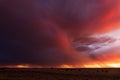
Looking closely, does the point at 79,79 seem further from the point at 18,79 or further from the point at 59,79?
the point at 18,79

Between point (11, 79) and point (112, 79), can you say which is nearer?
point (11, 79)

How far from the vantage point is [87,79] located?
2790 inches

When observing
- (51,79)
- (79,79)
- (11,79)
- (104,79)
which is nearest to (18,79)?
(11,79)

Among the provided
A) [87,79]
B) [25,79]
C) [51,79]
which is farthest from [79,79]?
[25,79]

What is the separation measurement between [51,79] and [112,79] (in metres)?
14.8

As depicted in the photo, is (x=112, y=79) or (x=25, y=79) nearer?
(x=25, y=79)

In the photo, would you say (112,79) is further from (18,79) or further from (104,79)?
(18,79)

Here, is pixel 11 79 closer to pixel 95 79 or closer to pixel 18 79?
pixel 18 79

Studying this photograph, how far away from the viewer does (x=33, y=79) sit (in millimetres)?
68375

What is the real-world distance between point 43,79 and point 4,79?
8.70 metres

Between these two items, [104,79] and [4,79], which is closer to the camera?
[4,79]

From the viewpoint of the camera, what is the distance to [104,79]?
7131cm

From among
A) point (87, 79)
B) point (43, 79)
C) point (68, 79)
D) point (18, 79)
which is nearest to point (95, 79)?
point (87, 79)

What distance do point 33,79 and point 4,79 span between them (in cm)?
648
